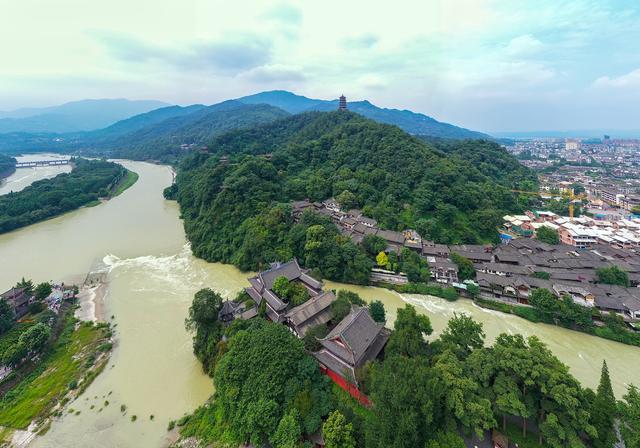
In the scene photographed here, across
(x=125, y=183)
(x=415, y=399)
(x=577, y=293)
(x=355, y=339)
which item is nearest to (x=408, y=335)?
(x=355, y=339)

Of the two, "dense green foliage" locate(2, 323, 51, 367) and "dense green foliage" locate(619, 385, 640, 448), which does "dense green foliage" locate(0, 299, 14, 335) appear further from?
"dense green foliage" locate(619, 385, 640, 448)

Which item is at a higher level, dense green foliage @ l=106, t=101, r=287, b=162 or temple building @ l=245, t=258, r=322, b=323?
dense green foliage @ l=106, t=101, r=287, b=162

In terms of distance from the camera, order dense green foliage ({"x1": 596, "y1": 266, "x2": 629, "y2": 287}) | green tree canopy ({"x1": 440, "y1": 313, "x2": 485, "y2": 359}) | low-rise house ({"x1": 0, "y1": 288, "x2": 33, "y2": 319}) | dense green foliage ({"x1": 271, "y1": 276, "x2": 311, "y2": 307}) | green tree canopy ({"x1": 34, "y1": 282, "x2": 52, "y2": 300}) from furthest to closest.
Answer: dense green foliage ({"x1": 596, "y1": 266, "x2": 629, "y2": 287}), green tree canopy ({"x1": 34, "y1": 282, "x2": 52, "y2": 300}), low-rise house ({"x1": 0, "y1": 288, "x2": 33, "y2": 319}), dense green foliage ({"x1": 271, "y1": 276, "x2": 311, "y2": 307}), green tree canopy ({"x1": 440, "y1": 313, "x2": 485, "y2": 359})

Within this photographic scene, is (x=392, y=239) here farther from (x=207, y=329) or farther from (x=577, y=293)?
(x=207, y=329)

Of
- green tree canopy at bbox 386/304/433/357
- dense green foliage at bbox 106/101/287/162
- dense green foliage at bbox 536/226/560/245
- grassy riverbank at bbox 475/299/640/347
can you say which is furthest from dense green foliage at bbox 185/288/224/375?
dense green foliage at bbox 106/101/287/162

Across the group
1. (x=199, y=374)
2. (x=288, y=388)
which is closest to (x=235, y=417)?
(x=288, y=388)

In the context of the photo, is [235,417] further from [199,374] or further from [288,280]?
[288,280]
